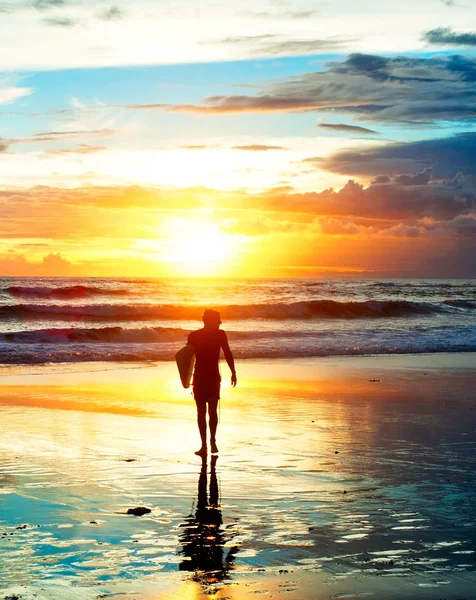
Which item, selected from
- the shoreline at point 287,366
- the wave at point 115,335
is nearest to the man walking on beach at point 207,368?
the shoreline at point 287,366

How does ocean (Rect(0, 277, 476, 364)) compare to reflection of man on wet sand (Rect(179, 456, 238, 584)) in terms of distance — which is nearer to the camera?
reflection of man on wet sand (Rect(179, 456, 238, 584))

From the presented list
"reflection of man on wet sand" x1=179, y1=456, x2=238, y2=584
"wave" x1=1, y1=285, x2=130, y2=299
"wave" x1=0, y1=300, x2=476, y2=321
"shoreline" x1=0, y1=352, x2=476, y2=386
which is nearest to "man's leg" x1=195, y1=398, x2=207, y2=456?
"reflection of man on wet sand" x1=179, y1=456, x2=238, y2=584

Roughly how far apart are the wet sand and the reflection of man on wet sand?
0.02 meters

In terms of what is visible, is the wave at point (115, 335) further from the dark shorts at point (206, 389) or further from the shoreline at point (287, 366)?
the dark shorts at point (206, 389)

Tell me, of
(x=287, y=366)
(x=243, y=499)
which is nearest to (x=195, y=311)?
(x=287, y=366)

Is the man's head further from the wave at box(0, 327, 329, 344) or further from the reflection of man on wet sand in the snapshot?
the wave at box(0, 327, 329, 344)

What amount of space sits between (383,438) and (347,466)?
2054 mm

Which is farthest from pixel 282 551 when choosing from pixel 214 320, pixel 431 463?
pixel 214 320

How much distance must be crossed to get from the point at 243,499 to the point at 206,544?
150 cm

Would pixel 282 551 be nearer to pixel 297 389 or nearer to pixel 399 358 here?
pixel 297 389

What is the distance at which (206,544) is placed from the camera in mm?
6402

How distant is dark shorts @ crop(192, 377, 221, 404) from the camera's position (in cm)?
1059

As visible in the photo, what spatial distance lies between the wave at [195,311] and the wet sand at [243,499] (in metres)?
32.7

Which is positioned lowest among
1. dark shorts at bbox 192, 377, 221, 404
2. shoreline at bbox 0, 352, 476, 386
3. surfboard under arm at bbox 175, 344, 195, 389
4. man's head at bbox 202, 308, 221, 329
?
shoreline at bbox 0, 352, 476, 386
